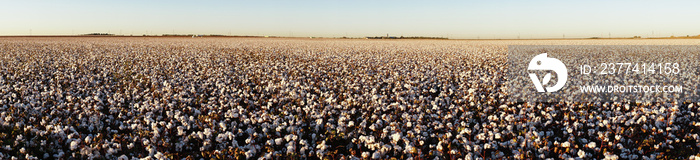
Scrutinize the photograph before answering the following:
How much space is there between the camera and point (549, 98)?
372 inches

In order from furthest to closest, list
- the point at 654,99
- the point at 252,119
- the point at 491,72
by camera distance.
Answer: the point at 491,72, the point at 654,99, the point at 252,119

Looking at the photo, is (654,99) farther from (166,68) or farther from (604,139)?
(166,68)

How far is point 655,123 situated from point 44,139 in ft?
35.5

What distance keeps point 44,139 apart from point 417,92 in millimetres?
8181

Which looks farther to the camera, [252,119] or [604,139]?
[252,119]

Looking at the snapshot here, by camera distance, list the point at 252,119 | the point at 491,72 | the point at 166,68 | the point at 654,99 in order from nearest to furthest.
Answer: the point at 252,119, the point at 654,99, the point at 491,72, the point at 166,68

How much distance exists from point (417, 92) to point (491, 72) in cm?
602

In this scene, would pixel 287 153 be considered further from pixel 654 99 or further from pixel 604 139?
pixel 654 99

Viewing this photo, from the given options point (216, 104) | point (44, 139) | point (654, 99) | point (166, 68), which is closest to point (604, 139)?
point (654, 99)

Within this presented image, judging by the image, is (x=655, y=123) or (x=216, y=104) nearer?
(x=655, y=123)

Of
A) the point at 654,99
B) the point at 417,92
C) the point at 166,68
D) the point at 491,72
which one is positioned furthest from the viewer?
the point at 166,68

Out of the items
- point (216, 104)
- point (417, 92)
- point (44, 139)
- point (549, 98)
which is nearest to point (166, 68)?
point (216, 104)

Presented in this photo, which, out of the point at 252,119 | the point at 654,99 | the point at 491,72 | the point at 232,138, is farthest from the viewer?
the point at 491,72

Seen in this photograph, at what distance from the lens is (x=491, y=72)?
49.6 feet
